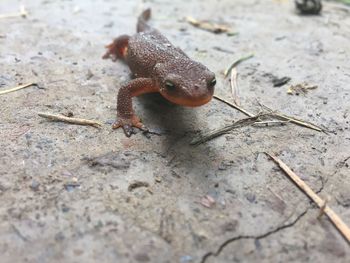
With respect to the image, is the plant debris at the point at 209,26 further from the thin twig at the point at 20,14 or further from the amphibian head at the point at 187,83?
the thin twig at the point at 20,14

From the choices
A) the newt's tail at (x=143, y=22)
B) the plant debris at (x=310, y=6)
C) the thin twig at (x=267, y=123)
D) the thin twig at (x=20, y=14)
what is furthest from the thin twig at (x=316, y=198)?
the thin twig at (x=20, y=14)

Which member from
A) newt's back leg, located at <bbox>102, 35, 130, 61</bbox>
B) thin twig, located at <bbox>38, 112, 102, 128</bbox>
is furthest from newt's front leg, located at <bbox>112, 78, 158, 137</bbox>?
newt's back leg, located at <bbox>102, 35, 130, 61</bbox>

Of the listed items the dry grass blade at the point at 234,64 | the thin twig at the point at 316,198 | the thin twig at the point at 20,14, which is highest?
the dry grass blade at the point at 234,64

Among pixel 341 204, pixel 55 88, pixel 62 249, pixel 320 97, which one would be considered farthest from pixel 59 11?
pixel 341 204

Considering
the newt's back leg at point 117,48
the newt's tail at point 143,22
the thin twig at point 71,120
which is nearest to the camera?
the thin twig at point 71,120

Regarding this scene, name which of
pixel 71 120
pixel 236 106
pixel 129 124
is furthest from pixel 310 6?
pixel 71 120

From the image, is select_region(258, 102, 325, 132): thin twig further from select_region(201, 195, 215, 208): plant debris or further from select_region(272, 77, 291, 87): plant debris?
select_region(201, 195, 215, 208): plant debris

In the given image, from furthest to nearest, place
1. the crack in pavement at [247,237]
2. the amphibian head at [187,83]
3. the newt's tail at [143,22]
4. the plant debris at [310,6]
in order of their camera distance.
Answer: the plant debris at [310,6], the newt's tail at [143,22], the amphibian head at [187,83], the crack in pavement at [247,237]
